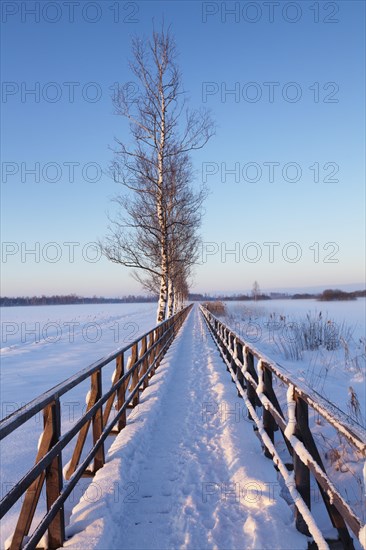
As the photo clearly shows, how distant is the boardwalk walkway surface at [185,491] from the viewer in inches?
116

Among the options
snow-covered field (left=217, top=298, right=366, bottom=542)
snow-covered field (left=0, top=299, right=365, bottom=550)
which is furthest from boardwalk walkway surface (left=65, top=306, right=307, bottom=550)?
snow-covered field (left=217, top=298, right=366, bottom=542)

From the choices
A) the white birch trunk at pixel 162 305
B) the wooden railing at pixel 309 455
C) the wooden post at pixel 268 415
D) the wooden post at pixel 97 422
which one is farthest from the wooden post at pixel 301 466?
the white birch trunk at pixel 162 305

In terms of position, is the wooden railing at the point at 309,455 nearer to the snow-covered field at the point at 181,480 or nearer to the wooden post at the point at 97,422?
the snow-covered field at the point at 181,480

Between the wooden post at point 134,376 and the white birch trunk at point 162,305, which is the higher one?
the white birch trunk at point 162,305

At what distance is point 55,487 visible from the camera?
2760mm

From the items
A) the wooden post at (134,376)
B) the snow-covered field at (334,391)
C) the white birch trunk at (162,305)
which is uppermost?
the white birch trunk at (162,305)

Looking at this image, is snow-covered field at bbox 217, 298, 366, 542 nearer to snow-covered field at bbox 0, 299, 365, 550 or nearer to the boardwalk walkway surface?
snow-covered field at bbox 0, 299, 365, 550

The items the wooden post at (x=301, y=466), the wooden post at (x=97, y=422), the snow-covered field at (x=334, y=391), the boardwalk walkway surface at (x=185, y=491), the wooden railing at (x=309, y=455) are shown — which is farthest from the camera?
the snow-covered field at (x=334, y=391)

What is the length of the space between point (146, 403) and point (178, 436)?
4.46 ft

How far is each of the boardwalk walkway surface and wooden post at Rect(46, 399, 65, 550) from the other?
111mm

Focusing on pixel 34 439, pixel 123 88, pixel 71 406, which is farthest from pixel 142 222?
pixel 34 439

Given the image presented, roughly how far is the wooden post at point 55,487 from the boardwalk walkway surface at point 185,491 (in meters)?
0.11

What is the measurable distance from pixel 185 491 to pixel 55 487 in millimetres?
1485

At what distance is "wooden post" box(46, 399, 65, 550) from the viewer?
107 inches
